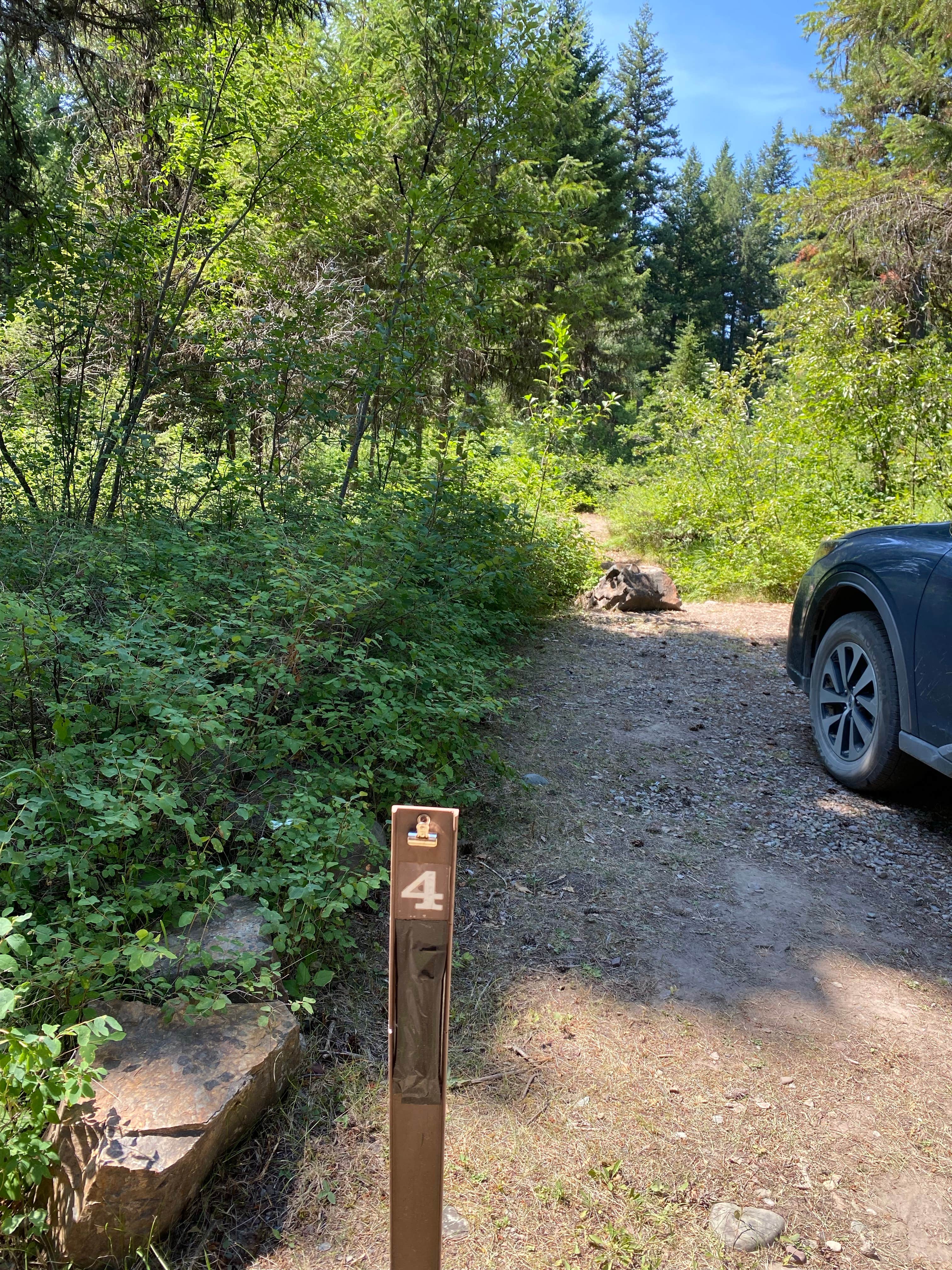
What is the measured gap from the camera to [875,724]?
436cm

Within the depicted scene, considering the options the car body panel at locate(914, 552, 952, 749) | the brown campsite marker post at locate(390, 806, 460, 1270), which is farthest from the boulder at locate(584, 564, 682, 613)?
the brown campsite marker post at locate(390, 806, 460, 1270)

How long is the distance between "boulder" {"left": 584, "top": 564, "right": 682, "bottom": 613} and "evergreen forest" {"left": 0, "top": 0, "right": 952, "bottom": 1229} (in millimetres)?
644

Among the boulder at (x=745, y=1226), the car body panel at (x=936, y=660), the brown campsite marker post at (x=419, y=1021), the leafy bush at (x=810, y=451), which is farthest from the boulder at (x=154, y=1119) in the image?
the leafy bush at (x=810, y=451)

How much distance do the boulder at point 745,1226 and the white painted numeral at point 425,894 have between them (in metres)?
1.44

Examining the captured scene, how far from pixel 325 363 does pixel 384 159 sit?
3118 millimetres

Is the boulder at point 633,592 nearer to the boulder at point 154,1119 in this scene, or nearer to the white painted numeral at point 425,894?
the boulder at point 154,1119

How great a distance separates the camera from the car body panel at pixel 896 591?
3967mm

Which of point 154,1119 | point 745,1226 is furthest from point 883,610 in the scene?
point 154,1119

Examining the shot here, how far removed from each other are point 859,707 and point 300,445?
217 inches

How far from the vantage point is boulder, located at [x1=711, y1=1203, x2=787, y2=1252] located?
85.2 inches

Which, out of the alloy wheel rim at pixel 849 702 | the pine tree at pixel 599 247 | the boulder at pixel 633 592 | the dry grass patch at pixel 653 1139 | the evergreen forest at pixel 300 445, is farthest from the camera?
the pine tree at pixel 599 247

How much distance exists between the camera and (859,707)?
4598 mm

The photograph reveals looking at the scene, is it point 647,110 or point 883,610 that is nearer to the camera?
point 883,610

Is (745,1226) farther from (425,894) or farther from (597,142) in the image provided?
(597,142)
